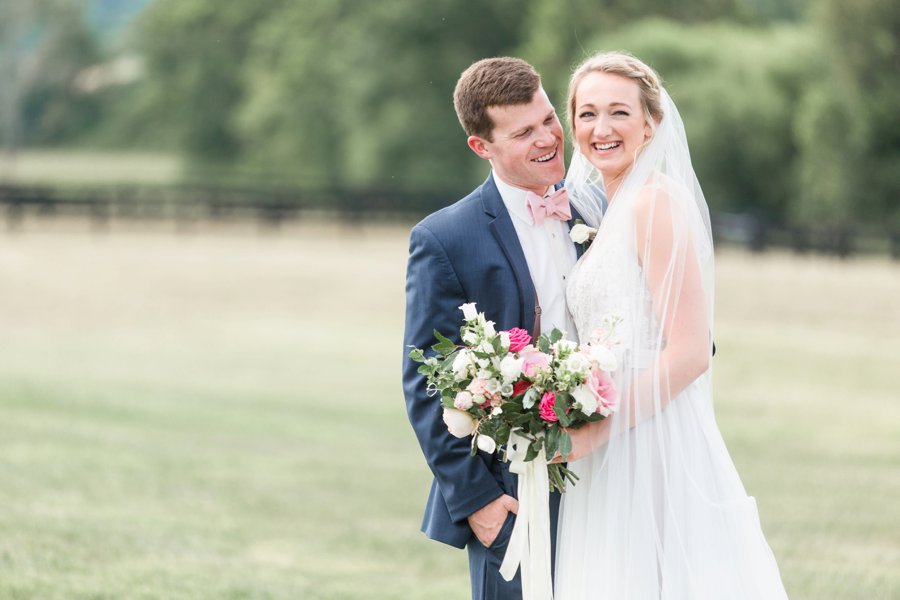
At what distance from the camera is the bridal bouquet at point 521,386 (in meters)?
3.71

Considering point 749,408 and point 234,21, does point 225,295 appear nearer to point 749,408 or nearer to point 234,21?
point 749,408

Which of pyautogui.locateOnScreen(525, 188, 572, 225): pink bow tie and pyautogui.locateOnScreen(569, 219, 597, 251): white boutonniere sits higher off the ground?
pyautogui.locateOnScreen(525, 188, 572, 225): pink bow tie

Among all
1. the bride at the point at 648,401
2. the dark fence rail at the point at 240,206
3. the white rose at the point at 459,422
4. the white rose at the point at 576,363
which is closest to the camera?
the white rose at the point at 576,363

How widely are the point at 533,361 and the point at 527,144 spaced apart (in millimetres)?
680

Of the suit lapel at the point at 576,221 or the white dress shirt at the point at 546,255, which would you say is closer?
the white dress shirt at the point at 546,255

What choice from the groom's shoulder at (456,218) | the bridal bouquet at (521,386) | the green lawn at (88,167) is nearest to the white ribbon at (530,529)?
the bridal bouquet at (521,386)

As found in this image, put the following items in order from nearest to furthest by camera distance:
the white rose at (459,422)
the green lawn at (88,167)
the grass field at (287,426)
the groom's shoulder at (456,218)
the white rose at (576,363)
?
1. the white rose at (576,363)
2. the white rose at (459,422)
3. the groom's shoulder at (456,218)
4. the grass field at (287,426)
5. the green lawn at (88,167)

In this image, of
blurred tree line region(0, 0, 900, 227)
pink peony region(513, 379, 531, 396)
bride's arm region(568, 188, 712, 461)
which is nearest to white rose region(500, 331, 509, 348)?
pink peony region(513, 379, 531, 396)

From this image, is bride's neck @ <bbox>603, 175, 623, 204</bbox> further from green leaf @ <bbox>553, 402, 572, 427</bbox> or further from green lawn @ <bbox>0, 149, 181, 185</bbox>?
green lawn @ <bbox>0, 149, 181, 185</bbox>

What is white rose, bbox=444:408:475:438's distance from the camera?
3785 millimetres

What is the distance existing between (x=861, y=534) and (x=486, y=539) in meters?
6.44

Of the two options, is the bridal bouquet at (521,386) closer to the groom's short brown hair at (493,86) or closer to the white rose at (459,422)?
the white rose at (459,422)

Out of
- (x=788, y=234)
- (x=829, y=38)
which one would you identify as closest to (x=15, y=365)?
(x=788, y=234)

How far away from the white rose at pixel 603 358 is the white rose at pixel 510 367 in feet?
0.67
